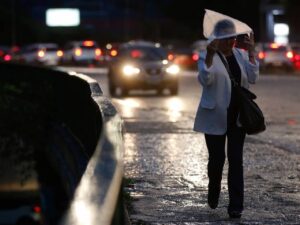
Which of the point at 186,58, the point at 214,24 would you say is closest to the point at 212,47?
the point at 214,24

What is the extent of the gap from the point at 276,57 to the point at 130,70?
71.1ft

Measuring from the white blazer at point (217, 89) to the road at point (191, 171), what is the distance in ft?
2.59

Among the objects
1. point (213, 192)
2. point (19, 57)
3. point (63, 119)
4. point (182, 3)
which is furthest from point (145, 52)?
point (182, 3)

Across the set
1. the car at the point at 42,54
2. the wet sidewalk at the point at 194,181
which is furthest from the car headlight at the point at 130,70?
the car at the point at 42,54

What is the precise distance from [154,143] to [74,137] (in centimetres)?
118

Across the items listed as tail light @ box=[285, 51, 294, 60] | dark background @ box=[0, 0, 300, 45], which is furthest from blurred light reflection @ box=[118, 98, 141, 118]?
dark background @ box=[0, 0, 300, 45]

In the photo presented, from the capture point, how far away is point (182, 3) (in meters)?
98.1

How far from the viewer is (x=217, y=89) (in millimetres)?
9523

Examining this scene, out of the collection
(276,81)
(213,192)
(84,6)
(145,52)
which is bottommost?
(84,6)

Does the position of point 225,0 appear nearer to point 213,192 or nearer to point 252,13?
point 252,13

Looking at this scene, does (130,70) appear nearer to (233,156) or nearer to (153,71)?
(153,71)

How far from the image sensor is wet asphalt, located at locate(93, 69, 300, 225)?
9.78 metres

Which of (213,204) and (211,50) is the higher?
(211,50)

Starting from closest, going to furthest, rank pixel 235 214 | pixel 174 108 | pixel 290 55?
pixel 235 214 < pixel 174 108 < pixel 290 55
